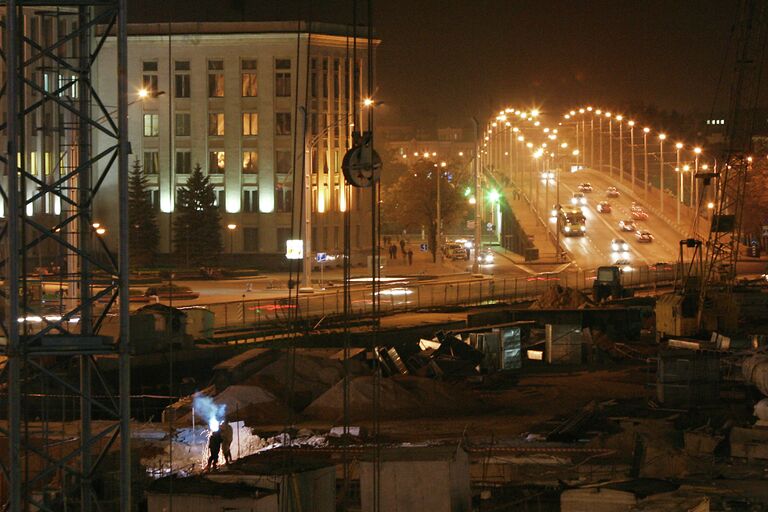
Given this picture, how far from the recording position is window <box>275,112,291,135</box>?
61.7 meters

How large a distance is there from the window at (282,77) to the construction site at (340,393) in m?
25.8

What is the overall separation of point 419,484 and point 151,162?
50165mm


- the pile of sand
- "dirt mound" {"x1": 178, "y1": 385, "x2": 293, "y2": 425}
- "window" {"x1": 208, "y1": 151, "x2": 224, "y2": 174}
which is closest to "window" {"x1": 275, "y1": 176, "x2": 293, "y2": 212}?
"window" {"x1": 208, "y1": 151, "x2": 224, "y2": 174}

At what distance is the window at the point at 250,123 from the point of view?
203 ft

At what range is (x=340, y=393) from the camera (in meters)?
20.8

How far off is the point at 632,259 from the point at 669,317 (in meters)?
32.2

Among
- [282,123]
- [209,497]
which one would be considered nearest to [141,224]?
[282,123]

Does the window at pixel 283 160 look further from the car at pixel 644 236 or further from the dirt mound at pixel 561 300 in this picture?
the dirt mound at pixel 561 300

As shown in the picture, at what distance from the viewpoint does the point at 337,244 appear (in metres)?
63.1

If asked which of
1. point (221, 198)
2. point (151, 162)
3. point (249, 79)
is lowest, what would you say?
point (221, 198)

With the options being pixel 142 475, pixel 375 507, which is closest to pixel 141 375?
pixel 142 475

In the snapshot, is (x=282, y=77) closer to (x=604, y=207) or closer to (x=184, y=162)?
(x=184, y=162)

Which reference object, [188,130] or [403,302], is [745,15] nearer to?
[403,302]

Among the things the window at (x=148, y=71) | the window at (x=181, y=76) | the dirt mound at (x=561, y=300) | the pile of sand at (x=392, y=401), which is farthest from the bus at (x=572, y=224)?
the pile of sand at (x=392, y=401)
